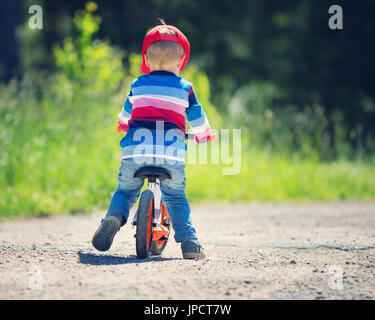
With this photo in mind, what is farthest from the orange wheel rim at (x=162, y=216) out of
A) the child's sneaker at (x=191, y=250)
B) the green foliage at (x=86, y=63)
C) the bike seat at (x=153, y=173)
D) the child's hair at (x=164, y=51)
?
the green foliage at (x=86, y=63)

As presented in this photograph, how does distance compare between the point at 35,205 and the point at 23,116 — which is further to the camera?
the point at 23,116

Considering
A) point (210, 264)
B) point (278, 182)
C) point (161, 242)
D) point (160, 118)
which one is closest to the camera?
point (210, 264)

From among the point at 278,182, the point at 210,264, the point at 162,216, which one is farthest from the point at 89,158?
the point at 210,264

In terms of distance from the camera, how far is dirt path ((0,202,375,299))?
3021 millimetres

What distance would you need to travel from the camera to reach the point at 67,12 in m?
17.7

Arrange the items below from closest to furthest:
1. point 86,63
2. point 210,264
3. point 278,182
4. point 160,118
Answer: point 210,264, point 160,118, point 278,182, point 86,63

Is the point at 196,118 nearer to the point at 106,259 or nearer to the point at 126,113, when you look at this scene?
the point at 126,113

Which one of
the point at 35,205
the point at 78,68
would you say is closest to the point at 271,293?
the point at 35,205

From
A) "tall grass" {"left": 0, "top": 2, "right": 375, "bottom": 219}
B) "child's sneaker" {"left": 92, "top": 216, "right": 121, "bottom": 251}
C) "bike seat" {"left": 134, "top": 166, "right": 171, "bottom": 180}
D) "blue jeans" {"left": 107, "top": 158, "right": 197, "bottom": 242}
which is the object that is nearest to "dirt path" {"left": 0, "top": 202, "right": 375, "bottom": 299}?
"child's sneaker" {"left": 92, "top": 216, "right": 121, "bottom": 251}

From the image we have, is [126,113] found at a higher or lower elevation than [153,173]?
higher

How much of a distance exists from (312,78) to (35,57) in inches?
449

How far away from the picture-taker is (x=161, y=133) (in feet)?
12.6

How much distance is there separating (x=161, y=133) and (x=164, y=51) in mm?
566

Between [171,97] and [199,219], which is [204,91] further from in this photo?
[171,97]
